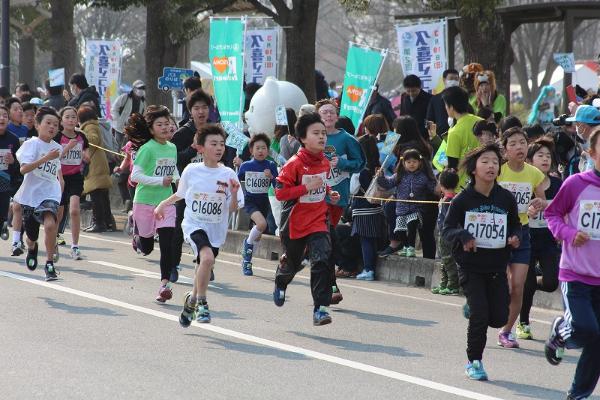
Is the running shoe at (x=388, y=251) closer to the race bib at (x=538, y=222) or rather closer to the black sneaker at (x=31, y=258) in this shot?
the black sneaker at (x=31, y=258)

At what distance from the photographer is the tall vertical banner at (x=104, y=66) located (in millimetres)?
25953

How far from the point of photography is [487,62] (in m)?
20.1

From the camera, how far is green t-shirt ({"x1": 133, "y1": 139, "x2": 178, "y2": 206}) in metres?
12.0

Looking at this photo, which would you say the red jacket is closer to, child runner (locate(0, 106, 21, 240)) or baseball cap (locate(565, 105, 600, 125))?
baseball cap (locate(565, 105, 600, 125))

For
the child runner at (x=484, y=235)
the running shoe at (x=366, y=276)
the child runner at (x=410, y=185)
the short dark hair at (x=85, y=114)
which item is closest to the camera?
the child runner at (x=484, y=235)

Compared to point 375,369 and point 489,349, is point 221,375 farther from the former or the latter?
point 489,349

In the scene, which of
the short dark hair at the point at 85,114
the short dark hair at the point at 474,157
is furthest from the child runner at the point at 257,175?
the short dark hair at the point at 474,157

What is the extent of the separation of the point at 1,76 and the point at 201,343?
1967 centimetres

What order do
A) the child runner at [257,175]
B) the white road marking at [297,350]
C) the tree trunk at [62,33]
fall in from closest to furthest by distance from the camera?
the white road marking at [297,350]
the child runner at [257,175]
the tree trunk at [62,33]

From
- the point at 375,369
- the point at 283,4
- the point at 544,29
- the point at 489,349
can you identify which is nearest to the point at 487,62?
the point at 283,4

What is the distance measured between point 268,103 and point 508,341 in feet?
33.2

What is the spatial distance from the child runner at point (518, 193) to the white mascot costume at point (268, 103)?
9273 millimetres

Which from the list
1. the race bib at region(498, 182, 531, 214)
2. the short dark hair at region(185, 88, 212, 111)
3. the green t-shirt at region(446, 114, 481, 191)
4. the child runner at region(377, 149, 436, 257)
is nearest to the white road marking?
the race bib at region(498, 182, 531, 214)

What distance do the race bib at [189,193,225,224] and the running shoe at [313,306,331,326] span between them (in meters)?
1.13
